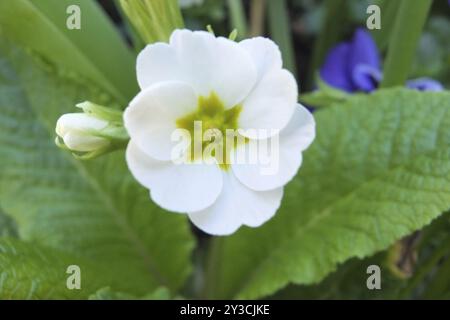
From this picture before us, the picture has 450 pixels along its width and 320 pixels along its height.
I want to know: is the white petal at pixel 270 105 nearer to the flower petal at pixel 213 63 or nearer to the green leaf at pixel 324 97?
the flower petal at pixel 213 63

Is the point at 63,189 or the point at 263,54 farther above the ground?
the point at 263,54

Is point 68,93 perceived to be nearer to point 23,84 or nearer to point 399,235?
point 23,84

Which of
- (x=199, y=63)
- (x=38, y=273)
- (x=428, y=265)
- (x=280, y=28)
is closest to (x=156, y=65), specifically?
(x=199, y=63)

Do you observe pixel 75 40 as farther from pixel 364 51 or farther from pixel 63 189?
pixel 364 51

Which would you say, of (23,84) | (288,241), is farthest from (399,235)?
(23,84)

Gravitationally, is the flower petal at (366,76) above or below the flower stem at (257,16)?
below

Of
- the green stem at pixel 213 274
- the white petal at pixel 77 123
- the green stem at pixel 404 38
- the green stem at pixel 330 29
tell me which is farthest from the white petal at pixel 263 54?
the green stem at pixel 330 29

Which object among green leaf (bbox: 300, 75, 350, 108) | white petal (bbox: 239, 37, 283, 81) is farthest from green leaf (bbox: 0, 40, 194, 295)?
white petal (bbox: 239, 37, 283, 81)
